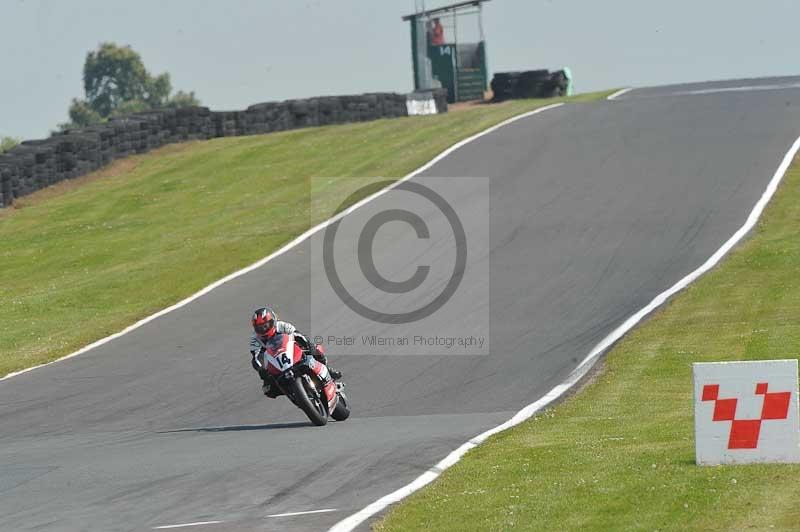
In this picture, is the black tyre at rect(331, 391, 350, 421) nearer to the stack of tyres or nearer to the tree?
the stack of tyres

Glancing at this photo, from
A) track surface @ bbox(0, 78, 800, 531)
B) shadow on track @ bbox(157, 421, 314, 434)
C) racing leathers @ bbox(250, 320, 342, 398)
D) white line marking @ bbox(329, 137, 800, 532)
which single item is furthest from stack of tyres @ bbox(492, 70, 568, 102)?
shadow on track @ bbox(157, 421, 314, 434)

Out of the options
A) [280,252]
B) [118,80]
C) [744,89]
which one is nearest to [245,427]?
[280,252]

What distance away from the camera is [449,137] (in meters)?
37.4

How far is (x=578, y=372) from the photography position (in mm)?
17375

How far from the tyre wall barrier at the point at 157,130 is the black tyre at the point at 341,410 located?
22.2 metres

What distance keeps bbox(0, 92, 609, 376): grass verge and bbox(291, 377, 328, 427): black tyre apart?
724 cm

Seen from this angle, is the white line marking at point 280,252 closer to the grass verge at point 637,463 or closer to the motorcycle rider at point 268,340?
the motorcycle rider at point 268,340

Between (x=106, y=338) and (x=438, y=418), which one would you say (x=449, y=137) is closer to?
(x=106, y=338)

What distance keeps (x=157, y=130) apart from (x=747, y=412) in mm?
34251

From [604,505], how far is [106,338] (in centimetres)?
1429

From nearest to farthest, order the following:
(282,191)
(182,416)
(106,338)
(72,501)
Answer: (72,501) < (182,416) < (106,338) < (282,191)

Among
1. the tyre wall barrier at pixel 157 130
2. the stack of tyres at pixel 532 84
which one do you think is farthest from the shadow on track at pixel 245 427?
the stack of tyres at pixel 532 84

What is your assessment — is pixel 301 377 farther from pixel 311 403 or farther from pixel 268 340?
pixel 268 340

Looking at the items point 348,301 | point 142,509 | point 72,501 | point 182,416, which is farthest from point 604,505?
point 348,301
